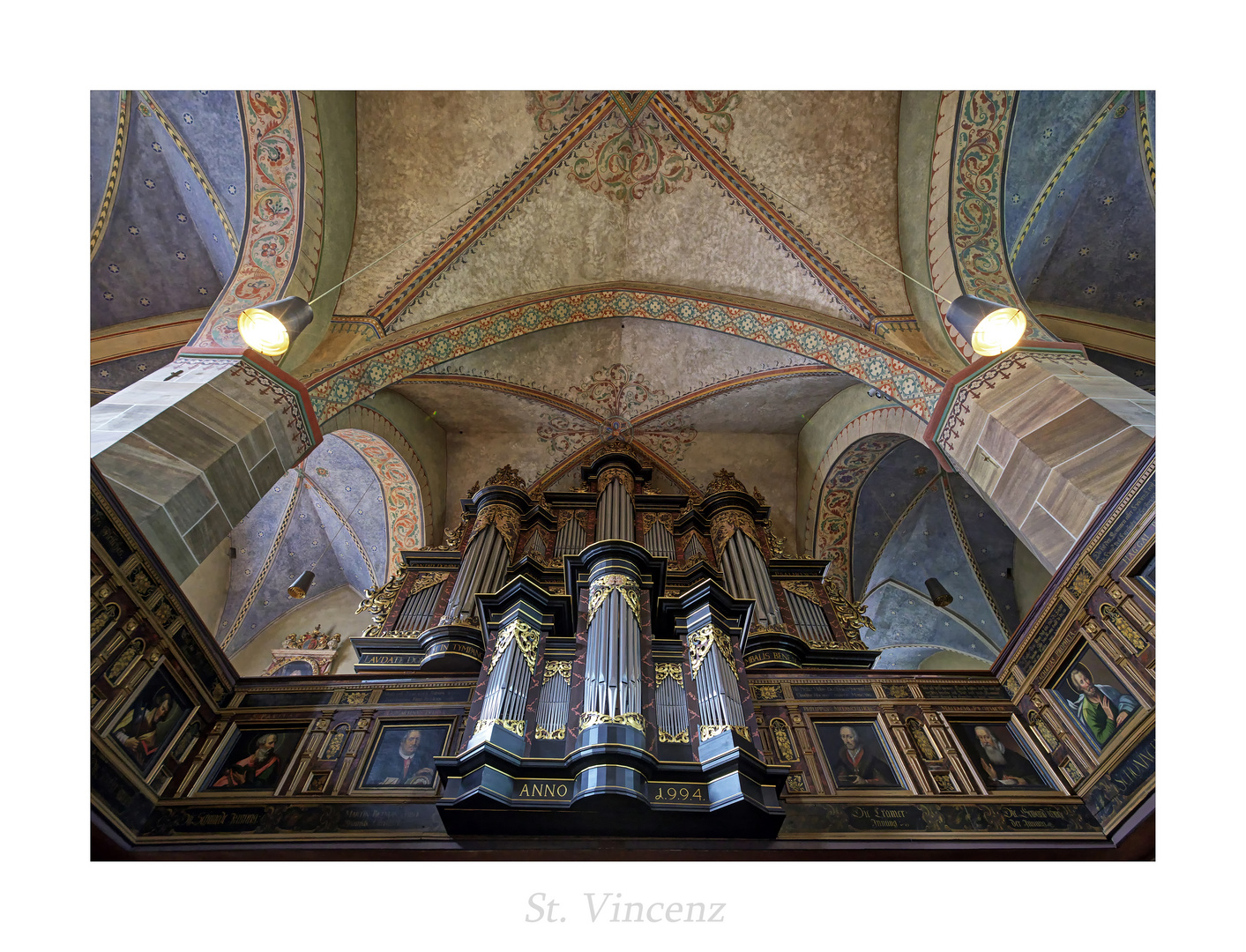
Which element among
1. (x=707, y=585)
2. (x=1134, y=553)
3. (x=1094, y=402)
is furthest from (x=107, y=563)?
(x=1094, y=402)

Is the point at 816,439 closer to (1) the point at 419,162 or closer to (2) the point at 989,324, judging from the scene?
(2) the point at 989,324

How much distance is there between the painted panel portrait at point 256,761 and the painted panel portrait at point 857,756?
356cm

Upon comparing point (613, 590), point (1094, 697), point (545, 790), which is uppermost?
point (613, 590)

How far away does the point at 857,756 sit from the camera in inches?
189

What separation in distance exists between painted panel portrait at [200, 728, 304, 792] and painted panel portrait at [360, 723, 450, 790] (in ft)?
1.91

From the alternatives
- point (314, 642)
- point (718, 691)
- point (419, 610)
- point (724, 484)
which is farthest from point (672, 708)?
point (314, 642)

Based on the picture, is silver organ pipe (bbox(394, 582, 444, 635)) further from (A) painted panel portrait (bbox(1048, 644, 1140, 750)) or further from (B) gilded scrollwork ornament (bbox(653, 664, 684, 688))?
(A) painted panel portrait (bbox(1048, 644, 1140, 750))

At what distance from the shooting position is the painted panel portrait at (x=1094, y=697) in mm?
4207

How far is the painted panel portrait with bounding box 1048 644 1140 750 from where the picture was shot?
4.21 meters

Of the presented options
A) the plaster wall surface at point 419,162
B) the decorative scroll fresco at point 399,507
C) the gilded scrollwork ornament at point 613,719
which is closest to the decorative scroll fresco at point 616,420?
the decorative scroll fresco at point 399,507

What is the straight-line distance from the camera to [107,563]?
13.4ft

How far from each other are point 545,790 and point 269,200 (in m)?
6.13

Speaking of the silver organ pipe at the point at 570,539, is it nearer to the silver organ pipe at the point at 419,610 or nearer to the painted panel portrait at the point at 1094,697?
the silver organ pipe at the point at 419,610

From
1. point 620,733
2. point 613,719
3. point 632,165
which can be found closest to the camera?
point 620,733
